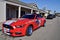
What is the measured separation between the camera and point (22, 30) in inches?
281

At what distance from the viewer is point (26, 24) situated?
735 cm

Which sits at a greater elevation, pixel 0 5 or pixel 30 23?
pixel 0 5

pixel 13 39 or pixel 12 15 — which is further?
pixel 12 15

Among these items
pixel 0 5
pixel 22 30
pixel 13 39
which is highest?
pixel 0 5

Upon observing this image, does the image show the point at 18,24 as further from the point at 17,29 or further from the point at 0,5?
the point at 0,5

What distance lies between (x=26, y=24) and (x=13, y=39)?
1235 millimetres

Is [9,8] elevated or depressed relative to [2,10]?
elevated

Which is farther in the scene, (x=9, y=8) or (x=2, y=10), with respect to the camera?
(x=9, y=8)

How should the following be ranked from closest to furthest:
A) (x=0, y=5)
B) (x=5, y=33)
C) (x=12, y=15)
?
1. (x=5, y=33)
2. (x=0, y=5)
3. (x=12, y=15)

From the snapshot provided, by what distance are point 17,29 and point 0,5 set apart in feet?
31.3

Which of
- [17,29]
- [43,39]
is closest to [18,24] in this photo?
[17,29]

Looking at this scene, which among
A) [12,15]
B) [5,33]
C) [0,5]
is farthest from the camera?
[12,15]

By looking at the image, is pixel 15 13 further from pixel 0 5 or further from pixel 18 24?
pixel 18 24

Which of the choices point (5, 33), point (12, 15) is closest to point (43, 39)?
point (5, 33)
